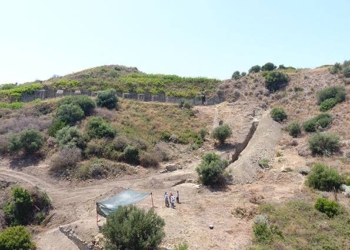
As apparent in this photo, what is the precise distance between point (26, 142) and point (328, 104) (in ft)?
114

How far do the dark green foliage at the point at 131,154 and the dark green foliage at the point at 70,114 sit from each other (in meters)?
9.19

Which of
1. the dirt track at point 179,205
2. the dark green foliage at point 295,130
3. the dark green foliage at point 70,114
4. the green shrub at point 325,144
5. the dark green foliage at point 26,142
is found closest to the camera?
the dirt track at point 179,205

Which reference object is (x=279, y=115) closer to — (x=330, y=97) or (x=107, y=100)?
(x=330, y=97)

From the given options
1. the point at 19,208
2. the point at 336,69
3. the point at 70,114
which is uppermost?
the point at 336,69

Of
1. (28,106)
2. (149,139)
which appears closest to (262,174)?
(149,139)

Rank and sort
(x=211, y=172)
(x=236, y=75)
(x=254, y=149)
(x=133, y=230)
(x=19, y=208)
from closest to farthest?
(x=133, y=230) → (x=19, y=208) → (x=211, y=172) → (x=254, y=149) → (x=236, y=75)

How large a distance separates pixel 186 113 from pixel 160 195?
23425mm

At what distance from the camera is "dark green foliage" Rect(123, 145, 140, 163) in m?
31.9

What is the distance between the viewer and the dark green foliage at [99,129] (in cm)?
3416

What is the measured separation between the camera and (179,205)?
2147 cm

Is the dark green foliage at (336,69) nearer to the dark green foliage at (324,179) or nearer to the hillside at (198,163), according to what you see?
the hillside at (198,163)

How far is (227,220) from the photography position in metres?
19.2

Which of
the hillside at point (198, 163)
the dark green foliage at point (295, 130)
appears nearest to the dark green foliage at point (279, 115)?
the hillside at point (198, 163)

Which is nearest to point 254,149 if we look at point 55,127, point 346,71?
point 55,127
